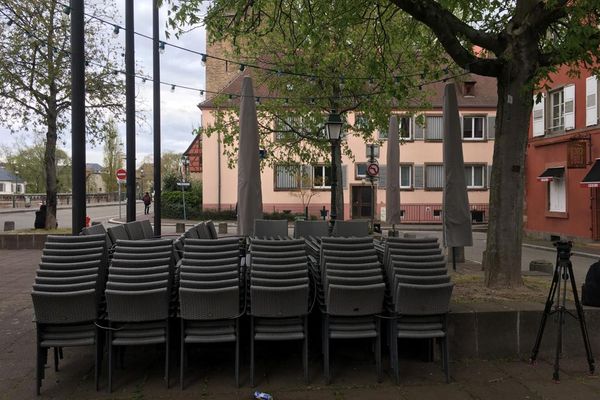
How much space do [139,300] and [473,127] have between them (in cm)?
3449

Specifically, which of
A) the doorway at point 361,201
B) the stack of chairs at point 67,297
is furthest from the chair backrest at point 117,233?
the doorway at point 361,201

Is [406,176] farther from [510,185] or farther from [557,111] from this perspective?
[510,185]

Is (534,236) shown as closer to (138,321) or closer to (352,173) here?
(352,173)

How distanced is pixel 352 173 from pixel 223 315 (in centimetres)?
3113

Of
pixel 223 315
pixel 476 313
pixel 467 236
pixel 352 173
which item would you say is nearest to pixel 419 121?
pixel 467 236

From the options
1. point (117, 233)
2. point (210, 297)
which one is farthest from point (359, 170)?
point (210, 297)

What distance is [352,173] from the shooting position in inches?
1382

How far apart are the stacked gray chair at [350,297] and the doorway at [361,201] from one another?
30.8m

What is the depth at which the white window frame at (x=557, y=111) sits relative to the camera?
21688 millimetres

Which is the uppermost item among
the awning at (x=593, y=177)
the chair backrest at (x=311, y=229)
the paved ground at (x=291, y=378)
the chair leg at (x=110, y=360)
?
the awning at (x=593, y=177)

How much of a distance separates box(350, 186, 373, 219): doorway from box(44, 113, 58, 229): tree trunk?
70.4 feet

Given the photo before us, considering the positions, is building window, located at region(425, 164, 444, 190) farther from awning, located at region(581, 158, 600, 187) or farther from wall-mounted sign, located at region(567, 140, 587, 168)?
awning, located at region(581, 158, 600, 187)

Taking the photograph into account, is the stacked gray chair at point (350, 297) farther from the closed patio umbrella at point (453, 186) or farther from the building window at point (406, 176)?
the building window at point (406, 176)

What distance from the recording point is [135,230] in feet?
23.1
